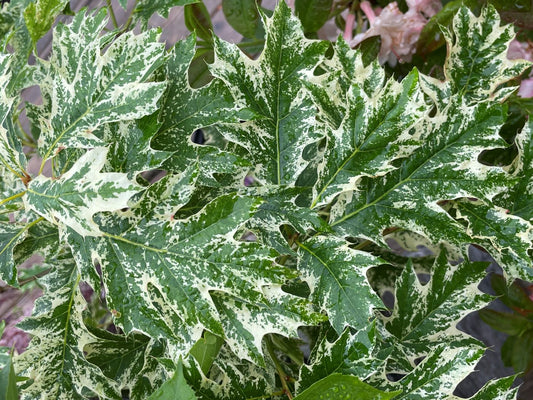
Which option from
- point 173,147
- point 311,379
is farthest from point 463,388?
point 173,147

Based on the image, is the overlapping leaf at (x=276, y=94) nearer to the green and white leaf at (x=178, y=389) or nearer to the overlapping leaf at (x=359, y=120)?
the overlapping leaf at (x=359, y=120)

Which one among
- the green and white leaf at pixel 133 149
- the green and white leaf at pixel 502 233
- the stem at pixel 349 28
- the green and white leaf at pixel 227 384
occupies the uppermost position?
the stem at pixel 349 28

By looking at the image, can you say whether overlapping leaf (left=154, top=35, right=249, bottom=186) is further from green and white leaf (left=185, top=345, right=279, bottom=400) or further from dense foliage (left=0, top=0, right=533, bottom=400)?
green and white leaf (left=185, top=345, right=279, bottom=400)

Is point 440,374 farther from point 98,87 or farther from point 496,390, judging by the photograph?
point 98,87

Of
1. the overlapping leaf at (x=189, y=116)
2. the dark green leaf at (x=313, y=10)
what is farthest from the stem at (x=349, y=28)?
the overlapping leaf at (x=189, y=116)

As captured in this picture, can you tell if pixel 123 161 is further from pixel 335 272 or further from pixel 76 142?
pixel 335 272

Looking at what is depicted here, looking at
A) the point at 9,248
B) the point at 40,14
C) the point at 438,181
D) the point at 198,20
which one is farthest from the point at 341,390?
the point at 198,20

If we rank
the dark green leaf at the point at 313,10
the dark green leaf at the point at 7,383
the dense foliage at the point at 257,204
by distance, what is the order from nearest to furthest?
the dark green leaf at the point at 7,383 → the dense foliage at the point at 257,204 → the dark green leaf at the point at 313,10

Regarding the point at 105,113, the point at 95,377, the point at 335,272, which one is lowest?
the point at 95,377

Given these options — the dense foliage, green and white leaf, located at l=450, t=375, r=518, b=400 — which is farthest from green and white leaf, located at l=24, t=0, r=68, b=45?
green and white leaf, located at l=450, t=375, r=518, b=400
